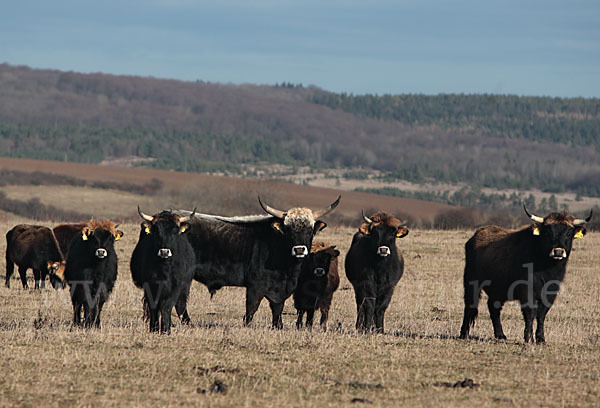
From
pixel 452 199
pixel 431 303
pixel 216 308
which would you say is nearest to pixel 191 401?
pixel 216 308

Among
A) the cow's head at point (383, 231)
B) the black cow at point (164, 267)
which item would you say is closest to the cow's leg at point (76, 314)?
the black cow at point (164, 267)

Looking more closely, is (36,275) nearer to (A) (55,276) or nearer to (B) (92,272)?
(A) (55,276)

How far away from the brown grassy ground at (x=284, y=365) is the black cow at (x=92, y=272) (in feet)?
1.55

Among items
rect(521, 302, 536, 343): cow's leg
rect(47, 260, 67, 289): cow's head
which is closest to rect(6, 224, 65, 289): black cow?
rect(47, 260, 67, 289): cow's head

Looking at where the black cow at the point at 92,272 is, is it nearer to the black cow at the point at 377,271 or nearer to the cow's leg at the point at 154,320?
the cow's leg at the point at 154,320

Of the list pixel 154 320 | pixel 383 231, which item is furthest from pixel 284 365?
pixel 383 231

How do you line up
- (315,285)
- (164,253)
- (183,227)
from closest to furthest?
(164,253)
(183,227)
(315,285)

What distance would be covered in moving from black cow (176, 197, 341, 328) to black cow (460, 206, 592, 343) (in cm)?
279

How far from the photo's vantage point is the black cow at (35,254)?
20.1m

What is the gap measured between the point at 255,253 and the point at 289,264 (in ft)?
2.00

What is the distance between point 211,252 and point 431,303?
22.3ft

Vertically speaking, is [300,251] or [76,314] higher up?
[300,251]

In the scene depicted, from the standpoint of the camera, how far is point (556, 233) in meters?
12.4

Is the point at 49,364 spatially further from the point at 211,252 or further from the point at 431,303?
the point at 431,303
